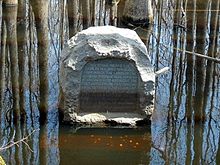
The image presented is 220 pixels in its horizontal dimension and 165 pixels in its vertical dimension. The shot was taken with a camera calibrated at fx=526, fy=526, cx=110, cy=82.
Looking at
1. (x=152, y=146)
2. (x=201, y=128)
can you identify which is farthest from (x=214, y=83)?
(x=152, y=146)

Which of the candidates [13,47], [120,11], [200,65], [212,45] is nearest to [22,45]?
[13,47]

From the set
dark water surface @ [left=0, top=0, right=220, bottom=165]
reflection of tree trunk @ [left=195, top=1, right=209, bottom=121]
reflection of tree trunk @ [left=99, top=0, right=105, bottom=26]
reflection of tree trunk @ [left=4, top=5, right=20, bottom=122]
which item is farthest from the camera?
reflection of tree trunk @ [left=99, top=0, right=105, bottom=26]

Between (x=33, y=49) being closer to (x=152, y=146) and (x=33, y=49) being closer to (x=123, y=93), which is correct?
(x=123, y=93)

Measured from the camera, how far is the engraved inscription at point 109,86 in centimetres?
676

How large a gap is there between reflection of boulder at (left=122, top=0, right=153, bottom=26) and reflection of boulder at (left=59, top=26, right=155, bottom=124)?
5399mm

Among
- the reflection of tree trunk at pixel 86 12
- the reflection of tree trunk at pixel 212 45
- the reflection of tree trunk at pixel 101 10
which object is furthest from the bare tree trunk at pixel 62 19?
the reflection of tree trunk at pixel 212 45

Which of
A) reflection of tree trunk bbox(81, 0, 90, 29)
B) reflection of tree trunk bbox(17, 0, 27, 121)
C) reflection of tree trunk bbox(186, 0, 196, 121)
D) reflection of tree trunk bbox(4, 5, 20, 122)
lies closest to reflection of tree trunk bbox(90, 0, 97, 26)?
reflection of tree trunk bbox(81, 0, 90, 29)

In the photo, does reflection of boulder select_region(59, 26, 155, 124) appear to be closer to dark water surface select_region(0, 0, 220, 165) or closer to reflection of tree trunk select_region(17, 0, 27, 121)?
dark water surface select_region(0, 0, 220, 165)

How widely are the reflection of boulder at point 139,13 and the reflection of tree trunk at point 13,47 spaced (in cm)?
266

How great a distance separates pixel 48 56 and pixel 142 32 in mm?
2845

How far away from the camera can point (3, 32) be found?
10266 mm

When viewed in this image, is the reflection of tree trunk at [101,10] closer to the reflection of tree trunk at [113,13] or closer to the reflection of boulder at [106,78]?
the reflection of tree trunk at [113,13]

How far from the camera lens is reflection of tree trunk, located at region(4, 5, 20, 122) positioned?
716 centimetres

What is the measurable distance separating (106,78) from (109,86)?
0.39 ft
